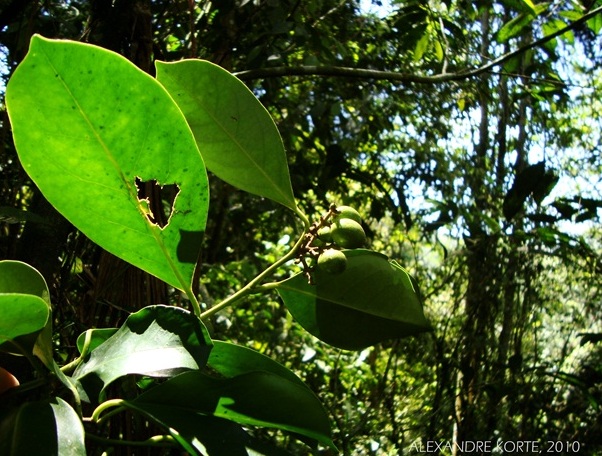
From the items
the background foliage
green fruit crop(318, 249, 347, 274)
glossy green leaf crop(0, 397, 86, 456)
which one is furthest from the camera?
the background foliage

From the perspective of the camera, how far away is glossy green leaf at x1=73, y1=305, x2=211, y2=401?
18.2 inches

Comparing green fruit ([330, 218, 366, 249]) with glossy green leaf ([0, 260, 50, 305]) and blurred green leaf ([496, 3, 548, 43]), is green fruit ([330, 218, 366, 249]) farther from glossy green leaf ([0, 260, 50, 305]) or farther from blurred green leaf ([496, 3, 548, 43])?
blurred green leaf ([496, 3, 548, 43])

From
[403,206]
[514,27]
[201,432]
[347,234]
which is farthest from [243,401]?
[403,206]

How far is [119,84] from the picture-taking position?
44 cm

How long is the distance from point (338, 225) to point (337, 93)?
2054 mm

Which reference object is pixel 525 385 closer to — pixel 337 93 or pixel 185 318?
pixel 337 93

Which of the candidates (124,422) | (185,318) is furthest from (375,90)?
(185,318)

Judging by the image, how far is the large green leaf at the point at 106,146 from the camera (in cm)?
43

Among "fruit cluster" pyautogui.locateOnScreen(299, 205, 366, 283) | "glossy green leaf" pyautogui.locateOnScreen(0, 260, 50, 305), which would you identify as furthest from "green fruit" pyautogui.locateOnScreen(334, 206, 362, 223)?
"glossy green leaf" pyautogui.locateOnScreen(0, 260, 50, 305)

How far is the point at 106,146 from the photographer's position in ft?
1.51

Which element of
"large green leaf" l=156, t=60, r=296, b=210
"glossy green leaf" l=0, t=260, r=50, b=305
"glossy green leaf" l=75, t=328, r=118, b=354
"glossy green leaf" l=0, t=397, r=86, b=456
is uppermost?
"large green leaf" l=156, t=60, r=296, b=210

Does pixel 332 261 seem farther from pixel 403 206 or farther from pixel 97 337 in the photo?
pixel 403 206

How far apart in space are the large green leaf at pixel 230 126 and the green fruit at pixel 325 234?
44 millimetres

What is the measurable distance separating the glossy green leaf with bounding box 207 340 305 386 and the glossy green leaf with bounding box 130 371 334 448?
0.12ft
